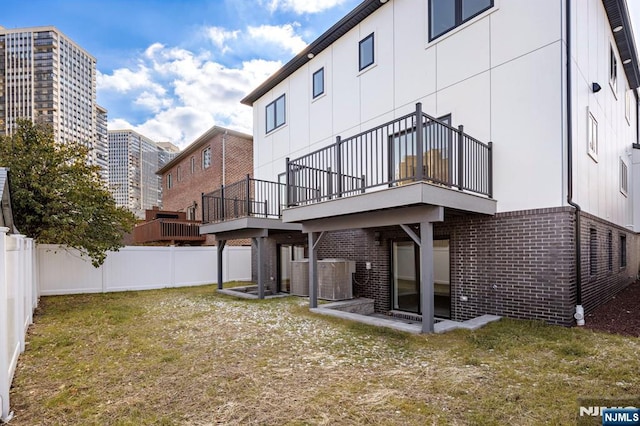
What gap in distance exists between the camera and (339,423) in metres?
3.03

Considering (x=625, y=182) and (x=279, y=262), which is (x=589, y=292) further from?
(x=279, y=262)

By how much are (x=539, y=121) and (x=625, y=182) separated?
25.8 feet

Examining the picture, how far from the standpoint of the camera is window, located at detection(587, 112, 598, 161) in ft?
24.4

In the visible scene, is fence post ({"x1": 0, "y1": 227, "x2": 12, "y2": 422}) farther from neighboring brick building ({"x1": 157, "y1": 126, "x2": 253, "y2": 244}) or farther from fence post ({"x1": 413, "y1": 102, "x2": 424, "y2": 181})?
neighboring brick building ({"x1": 157, "y1": 126, "x2": 253, "y2": 244})

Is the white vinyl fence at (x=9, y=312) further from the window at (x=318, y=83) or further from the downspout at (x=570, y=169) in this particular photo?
the window at (x=318, y=83)

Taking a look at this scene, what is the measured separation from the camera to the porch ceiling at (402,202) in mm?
5500

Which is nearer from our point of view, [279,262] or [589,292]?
[589,292]

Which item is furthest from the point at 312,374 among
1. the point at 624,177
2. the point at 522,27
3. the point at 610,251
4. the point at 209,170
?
the point at 209,170

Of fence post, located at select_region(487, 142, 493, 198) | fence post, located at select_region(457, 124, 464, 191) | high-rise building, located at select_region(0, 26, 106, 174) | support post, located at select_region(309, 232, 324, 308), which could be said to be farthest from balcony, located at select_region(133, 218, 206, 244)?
fence post, located at select_region(487, 142, 493, 198)

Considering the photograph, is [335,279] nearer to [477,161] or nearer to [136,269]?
[477,161]

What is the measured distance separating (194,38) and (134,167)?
31826 mm

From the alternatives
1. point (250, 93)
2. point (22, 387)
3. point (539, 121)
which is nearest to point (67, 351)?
point (22, 387)

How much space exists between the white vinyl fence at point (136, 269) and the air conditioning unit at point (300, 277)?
5.05 metres

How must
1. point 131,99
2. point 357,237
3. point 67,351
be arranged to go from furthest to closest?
point 131,99
point 357,237
point 67,351
